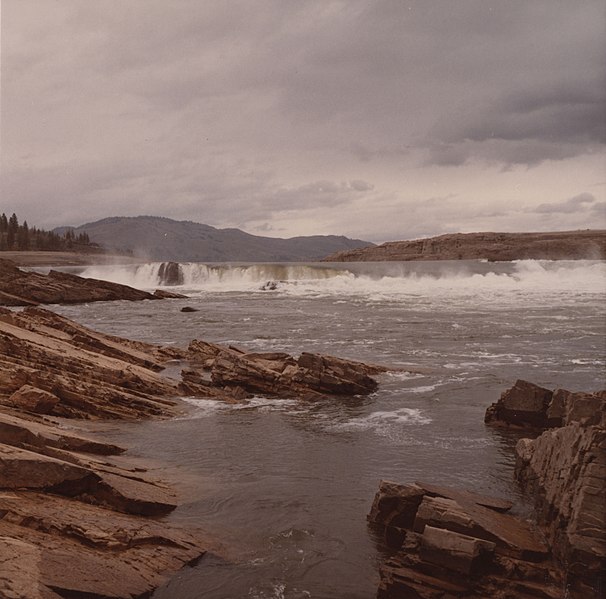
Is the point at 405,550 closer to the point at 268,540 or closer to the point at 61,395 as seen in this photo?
the point at 268,540

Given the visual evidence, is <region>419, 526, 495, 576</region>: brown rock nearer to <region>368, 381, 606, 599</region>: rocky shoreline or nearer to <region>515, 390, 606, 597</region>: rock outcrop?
<region>368, 381, 606, 599</region>: rocky shoreline

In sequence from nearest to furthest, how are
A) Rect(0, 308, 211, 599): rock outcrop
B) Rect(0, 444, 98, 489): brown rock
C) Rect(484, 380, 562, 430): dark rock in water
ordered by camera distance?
Rect(0, 308, 211, 599): rock outcrop < Rect(0, 444, 98, 489): brown rock < Rect(484, 380, 562, 430): dark rock in water

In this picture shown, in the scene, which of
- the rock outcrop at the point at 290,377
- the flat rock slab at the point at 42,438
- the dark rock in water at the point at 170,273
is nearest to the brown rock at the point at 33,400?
the flat rock slab at the point at 42,438

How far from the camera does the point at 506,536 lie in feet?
27.0

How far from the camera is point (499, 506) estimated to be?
9.80m

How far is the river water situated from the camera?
8.80m

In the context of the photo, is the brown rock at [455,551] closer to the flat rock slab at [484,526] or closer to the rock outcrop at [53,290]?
the flat rock slab at [484,526]

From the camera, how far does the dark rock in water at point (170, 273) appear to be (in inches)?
3669

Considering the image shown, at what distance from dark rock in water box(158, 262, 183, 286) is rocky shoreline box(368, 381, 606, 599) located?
86150 millimetres

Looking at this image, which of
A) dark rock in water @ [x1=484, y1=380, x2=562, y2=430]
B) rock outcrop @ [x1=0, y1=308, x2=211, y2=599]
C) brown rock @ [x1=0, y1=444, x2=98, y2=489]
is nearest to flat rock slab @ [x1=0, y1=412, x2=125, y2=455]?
rock outcrop @ [x1=0, y1=308, x2=211, y2=599]

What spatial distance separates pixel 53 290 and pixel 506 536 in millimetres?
60596

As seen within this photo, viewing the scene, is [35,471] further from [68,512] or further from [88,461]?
[88,461]

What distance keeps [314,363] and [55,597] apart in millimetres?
14138

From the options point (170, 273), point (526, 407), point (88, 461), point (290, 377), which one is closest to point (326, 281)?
point (170, 273)
